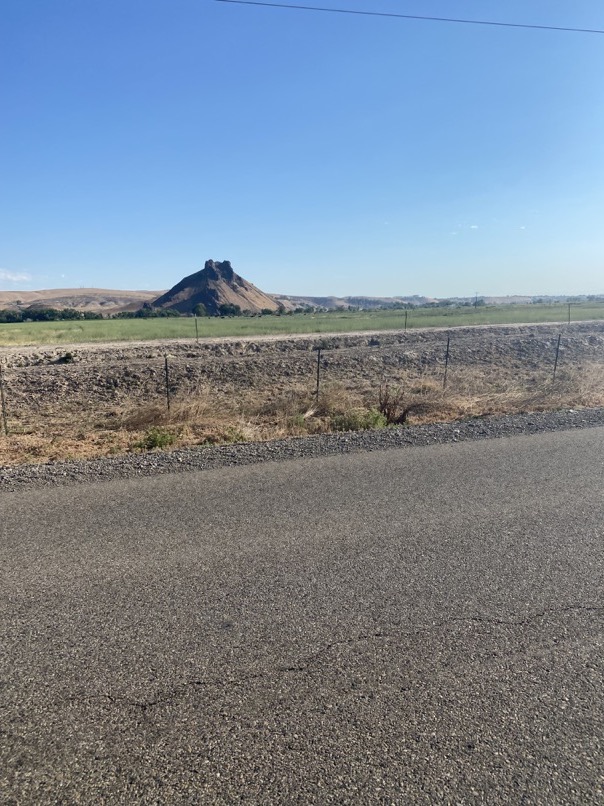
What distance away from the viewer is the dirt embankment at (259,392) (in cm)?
1073

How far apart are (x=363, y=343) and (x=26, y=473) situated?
106ft

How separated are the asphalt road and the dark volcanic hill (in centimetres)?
13796

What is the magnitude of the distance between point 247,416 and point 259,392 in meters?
5.09

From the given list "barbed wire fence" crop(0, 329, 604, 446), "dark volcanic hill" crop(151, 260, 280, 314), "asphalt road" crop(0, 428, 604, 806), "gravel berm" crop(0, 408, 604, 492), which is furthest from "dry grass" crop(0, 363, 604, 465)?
"dark volcanic hill" crop(151, 260, 280, 314)

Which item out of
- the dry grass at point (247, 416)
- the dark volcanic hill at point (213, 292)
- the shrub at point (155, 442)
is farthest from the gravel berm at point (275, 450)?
the dark volcanic hill at point (213, 292)

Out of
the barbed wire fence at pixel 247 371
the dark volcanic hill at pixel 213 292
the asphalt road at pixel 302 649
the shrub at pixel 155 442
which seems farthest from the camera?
the dark volcanic hill at pixel 213 292

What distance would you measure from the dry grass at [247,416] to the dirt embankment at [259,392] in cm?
3

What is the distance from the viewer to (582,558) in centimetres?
454

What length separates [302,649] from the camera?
3369 millimetres

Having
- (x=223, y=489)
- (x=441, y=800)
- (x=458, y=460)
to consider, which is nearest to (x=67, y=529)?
(x=223, y=489)

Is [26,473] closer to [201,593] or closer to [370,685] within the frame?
[201,593]

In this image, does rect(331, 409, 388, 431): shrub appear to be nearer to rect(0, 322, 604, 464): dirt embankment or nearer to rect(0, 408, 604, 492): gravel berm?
rect(0, 322, 604, 464): dirt embankment

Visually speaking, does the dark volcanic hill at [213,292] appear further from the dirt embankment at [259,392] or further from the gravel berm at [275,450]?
the gravel berm at [275,450]

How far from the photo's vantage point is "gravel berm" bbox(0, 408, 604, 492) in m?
6.70
